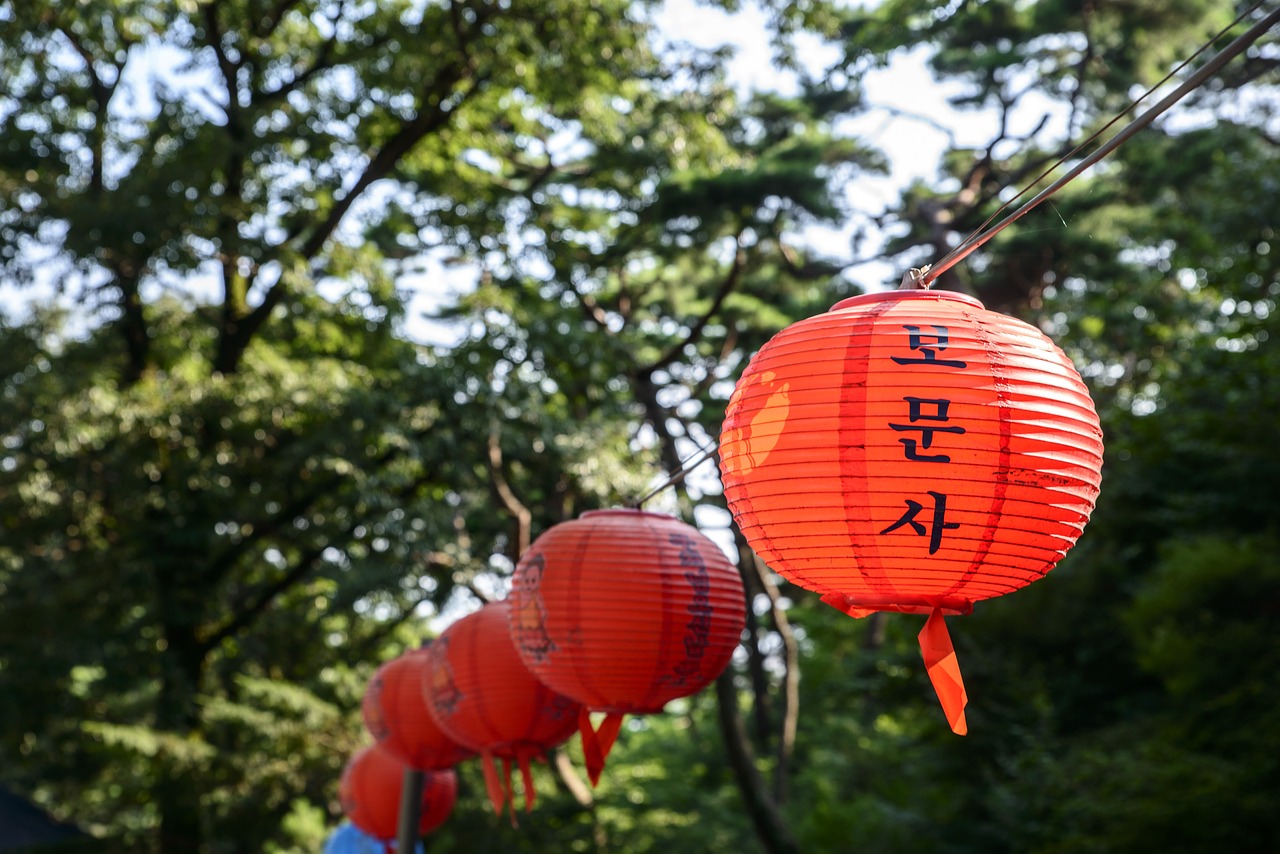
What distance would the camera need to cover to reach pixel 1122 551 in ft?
31.3

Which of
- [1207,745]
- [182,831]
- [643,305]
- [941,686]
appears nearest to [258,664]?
[182,831]

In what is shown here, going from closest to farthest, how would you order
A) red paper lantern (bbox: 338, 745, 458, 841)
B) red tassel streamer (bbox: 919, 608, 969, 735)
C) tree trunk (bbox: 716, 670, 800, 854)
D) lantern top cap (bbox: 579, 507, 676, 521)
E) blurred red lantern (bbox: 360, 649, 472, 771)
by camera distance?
1. red tassel streamer (bbox: 919, 608, 969, 735)
2. lantern top cap (bbox: 579, 507, 676, 521)
3. blurred red lantern (bbox: 360, 649, 472, 771)
4. red paper lantern (bbox: 338, 745, 458, 841)
5. tree trunk (bbox: 716, 670, 800, 854)

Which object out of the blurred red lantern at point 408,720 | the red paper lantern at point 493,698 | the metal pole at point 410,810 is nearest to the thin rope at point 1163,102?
the red paper lantern at point 493,698

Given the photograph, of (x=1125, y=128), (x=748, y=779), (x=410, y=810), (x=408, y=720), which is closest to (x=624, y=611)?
(x=1125, y=128)

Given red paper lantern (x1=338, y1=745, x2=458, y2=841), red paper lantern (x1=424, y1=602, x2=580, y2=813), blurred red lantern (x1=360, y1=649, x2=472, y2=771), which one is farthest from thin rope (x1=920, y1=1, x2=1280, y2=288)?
red paper lantern (x1=338, y1=745, x2=458, y2=841)

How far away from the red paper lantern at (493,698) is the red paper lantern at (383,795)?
2696 millimetres

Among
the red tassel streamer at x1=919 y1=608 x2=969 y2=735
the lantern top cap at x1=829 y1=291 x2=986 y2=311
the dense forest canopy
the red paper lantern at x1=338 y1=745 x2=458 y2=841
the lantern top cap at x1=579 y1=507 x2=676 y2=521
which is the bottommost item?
the red tassel streamer at x1=919 y1=608 x2=969 y2=735

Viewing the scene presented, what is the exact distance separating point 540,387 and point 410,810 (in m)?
3.63

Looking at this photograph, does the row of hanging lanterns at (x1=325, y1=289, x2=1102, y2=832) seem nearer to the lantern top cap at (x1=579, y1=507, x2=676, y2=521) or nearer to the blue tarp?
the lantern top cap at (x1=579, y1=507, x2=676, y2=521)

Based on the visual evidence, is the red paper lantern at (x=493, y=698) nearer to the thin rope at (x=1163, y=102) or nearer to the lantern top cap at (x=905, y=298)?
the lantern top cap at (x=905, y=298)

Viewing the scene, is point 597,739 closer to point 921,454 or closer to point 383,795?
point 921,454

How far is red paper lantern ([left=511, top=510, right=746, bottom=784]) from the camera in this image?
3.74m

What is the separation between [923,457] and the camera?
7.51ft

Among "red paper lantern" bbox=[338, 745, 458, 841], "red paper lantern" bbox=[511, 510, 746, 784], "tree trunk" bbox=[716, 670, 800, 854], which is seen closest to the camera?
"red paper lantern" bbox=[511, 510, 746, 784]
